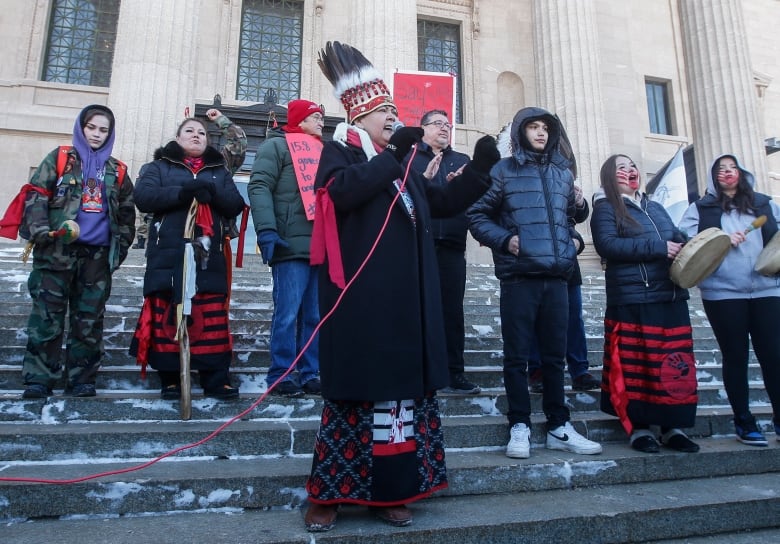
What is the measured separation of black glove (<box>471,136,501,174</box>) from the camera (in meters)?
2.56

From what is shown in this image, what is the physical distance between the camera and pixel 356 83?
268cm

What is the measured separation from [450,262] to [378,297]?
1.95 metres

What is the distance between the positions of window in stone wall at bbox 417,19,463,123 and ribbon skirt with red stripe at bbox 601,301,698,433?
12528 millimetres

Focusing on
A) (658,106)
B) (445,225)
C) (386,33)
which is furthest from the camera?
(658,106)

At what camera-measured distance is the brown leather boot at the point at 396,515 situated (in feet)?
7.81

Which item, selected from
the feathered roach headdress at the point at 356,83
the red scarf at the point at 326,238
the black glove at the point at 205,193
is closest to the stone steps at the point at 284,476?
the red scarf at the point at 326,238

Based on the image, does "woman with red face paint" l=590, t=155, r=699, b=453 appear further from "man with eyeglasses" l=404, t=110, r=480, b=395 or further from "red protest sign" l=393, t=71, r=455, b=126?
"red protest sign" l=393, t=71, r=455, b=126

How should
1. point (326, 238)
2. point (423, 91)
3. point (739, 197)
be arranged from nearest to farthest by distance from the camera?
point (326, 238) → point (739, 197) → point (423, 91)

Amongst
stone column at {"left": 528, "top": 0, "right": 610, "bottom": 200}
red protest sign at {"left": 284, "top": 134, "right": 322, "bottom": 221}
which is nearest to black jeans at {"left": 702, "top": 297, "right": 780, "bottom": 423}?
red protest sign at {"left": 284, "top": 134, "right": 322, "bottom": 221}

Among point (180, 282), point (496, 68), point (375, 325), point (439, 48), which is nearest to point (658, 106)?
point (496, 68)

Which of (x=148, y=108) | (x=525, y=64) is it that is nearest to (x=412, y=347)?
(x=148, y=108)

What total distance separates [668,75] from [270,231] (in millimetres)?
17320

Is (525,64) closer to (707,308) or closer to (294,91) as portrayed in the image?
(294,91)

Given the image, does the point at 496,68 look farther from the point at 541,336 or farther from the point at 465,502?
the point at 465,502
